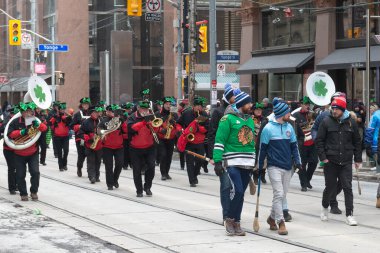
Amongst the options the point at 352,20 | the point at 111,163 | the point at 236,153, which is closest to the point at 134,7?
the point at 352,20

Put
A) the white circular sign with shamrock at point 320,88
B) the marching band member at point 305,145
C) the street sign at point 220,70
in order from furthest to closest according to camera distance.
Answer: the street sign at point 220,70 → the white circular sign with shamrock at point 320,88 → the marching band member at point 305,145

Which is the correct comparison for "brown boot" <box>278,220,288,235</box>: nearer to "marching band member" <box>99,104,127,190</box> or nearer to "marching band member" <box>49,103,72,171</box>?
"marching band member" <box>99,104,127,190</box>

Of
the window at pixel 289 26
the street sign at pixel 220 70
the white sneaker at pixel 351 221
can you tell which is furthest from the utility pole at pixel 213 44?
the white sneaker at pixel 351 221

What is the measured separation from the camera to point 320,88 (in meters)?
16.6

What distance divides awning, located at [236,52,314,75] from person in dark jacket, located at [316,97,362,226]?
699 inches

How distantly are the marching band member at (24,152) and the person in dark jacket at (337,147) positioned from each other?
17.5ft

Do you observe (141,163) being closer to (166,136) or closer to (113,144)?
(113,144)

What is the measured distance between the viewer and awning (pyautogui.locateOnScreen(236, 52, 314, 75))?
29.1 m

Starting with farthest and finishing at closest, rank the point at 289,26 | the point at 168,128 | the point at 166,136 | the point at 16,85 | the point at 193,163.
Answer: the point at 16,85, the point at 289,26, the point at 166,136, the point at 168,128, the point at 193,163

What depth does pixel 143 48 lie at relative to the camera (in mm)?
55062

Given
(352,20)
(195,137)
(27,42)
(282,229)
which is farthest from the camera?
(27,42)

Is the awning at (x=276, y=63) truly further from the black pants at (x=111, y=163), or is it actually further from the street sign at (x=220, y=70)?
the black pants at (x=111, y=163)

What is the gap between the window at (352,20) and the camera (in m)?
26.2

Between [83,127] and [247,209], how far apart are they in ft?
19.8
